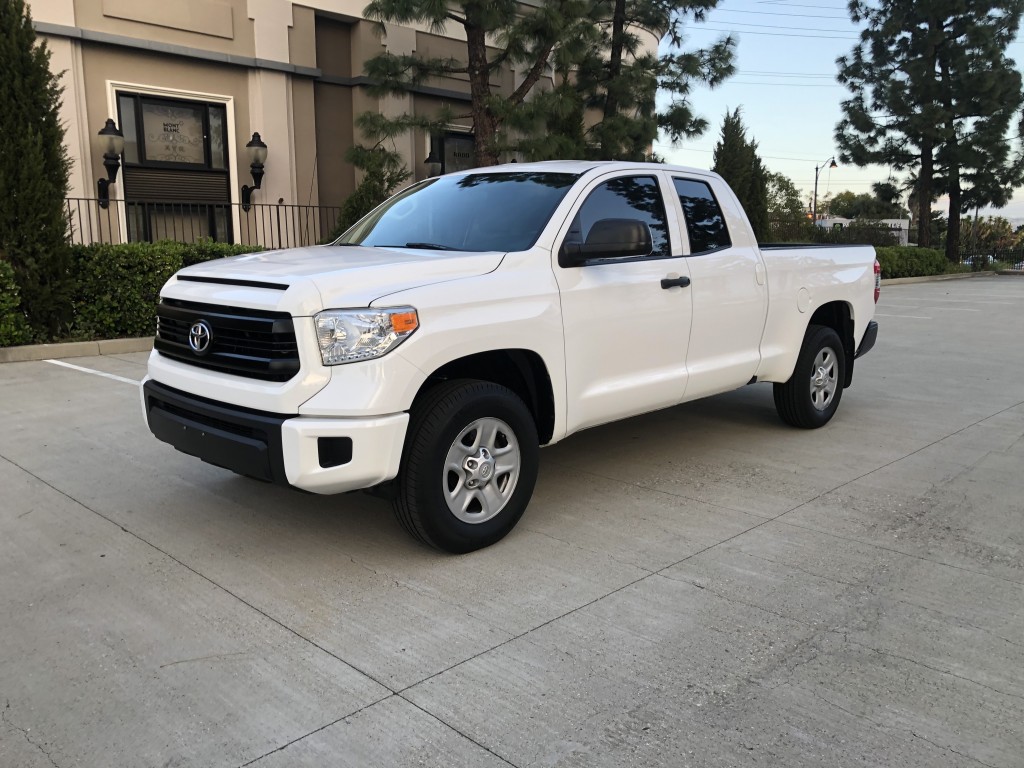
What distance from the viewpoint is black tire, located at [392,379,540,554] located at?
3861mm

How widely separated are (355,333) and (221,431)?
0.83m

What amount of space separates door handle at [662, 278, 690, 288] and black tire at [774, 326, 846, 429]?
168 cm

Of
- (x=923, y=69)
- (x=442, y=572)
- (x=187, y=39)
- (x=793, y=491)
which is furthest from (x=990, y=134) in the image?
(x=442, y=572)

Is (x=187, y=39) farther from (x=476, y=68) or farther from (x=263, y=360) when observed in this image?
Result: (x=263, y=360)

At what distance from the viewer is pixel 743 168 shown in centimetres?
2428

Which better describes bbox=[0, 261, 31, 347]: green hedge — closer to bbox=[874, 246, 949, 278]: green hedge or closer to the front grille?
the front grille

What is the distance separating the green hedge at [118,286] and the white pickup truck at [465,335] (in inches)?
260

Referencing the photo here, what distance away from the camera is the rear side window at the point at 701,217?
559 centimetres

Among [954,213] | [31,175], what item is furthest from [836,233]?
[31,175]

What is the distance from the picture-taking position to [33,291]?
10164 mm

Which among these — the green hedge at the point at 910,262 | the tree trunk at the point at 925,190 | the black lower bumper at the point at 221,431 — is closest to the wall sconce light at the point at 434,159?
the black lower bumper at the point at 221,431

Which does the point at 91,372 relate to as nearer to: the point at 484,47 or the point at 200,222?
the point at 200,222

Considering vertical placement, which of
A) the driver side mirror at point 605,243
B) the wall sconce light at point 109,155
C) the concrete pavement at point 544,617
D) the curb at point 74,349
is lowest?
the concrete pavement at point 544,617

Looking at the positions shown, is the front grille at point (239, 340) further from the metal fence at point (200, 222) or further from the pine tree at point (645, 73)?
the pine tree at point (645, 73)
